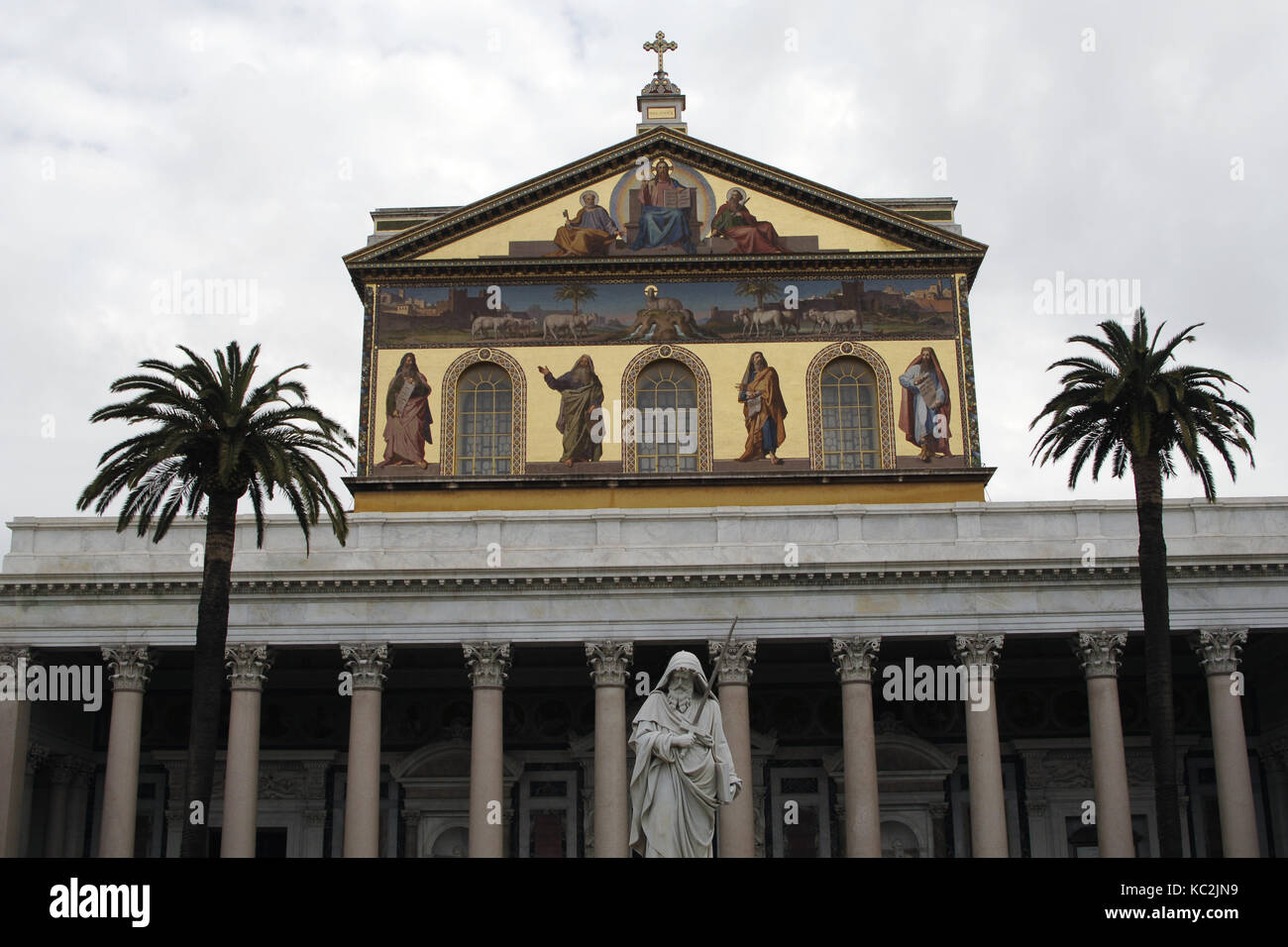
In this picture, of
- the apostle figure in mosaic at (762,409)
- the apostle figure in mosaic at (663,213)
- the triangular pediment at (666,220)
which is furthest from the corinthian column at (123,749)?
the apostle figure in mosaic at (663,213)

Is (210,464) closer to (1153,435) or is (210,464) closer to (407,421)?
(407,421)

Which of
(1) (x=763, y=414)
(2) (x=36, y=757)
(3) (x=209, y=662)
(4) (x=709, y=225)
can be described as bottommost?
(2) (x=36, y=757)

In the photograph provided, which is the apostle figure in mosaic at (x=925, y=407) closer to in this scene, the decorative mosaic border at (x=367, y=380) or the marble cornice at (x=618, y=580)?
the marble cornice at (x=618, y=580)

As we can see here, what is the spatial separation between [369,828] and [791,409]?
587 inches

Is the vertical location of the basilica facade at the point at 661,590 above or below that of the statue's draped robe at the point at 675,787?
above

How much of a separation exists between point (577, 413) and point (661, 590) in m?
7.09

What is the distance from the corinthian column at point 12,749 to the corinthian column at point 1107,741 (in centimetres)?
2282

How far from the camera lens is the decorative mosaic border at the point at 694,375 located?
37.2 metres

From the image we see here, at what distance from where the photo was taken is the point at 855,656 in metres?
31.7

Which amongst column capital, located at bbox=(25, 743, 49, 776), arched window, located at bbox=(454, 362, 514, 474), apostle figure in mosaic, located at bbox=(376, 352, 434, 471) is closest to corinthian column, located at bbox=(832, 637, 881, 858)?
arched window, located at bbox=(454, 362, 514, 474)

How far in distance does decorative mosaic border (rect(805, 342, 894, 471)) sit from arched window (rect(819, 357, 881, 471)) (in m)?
0.12

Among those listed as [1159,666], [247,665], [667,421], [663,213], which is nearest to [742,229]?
[663,213]
